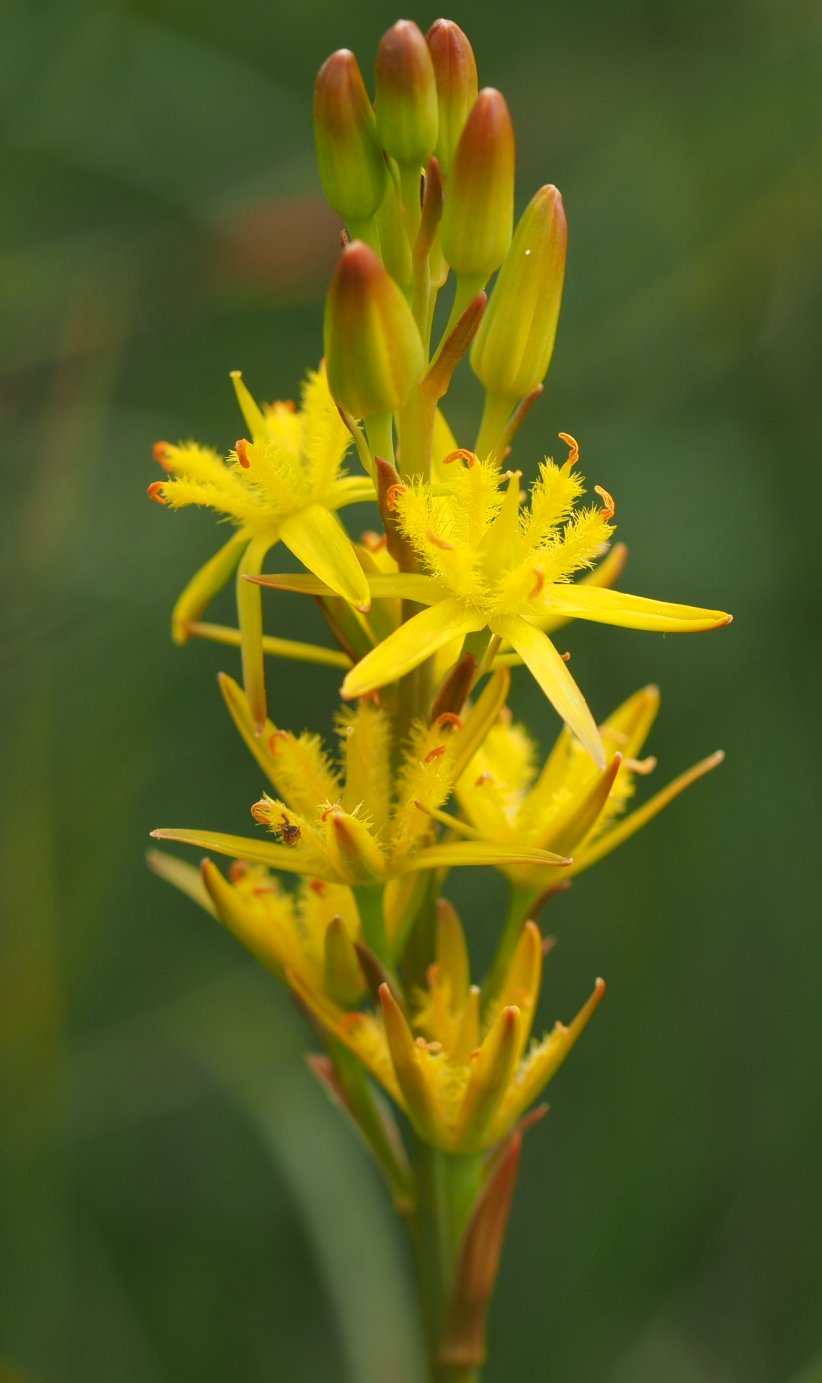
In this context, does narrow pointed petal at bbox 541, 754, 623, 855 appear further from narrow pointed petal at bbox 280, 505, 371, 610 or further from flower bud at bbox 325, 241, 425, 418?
flower bud at bbox 325, 241, 425, 418

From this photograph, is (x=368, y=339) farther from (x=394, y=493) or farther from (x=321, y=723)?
(x=321, y=723)

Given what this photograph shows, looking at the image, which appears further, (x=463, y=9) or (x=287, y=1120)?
(x=463, y=9)

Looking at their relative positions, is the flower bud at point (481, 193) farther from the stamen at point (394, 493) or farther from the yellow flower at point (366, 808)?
the yellow flower at point (366, 808)

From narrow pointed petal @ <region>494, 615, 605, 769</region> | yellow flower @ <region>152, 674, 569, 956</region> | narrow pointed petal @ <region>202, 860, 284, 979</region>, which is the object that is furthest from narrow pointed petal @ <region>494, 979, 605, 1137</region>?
narrow pointed petal @ <region>494, 615, 605, 769</region>

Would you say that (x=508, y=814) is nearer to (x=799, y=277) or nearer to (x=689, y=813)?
(x=689, y=813)

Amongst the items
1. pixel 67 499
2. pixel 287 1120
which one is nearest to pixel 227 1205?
pixel 287 1120

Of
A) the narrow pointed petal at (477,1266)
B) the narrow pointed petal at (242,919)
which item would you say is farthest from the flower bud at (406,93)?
the narrow pointed petal at (477,1266)

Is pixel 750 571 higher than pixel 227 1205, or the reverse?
pixel 750 571
